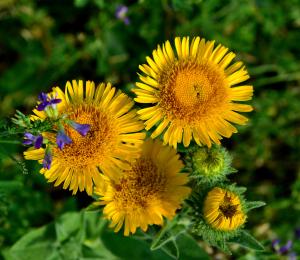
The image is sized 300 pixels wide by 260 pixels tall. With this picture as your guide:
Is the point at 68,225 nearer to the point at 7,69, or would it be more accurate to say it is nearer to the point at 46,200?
the point at 46,200

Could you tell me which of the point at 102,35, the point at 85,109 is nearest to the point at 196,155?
the point at 85,109

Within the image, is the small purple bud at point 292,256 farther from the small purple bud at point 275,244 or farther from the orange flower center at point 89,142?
the orange flower center at point 89,142

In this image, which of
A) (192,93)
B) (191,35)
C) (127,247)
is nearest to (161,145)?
(192,93)

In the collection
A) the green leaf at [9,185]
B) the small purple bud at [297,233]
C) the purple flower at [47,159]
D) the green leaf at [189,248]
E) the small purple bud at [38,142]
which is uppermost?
the small purple bud at [38,142]

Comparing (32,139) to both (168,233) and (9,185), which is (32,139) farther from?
(168,233)

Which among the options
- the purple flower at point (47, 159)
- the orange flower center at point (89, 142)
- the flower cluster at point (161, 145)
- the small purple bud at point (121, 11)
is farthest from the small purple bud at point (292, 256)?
the small purple bud at point (121, 11)

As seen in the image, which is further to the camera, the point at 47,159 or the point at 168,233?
the point at 168,233

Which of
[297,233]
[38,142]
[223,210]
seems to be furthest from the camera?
[297,233]
